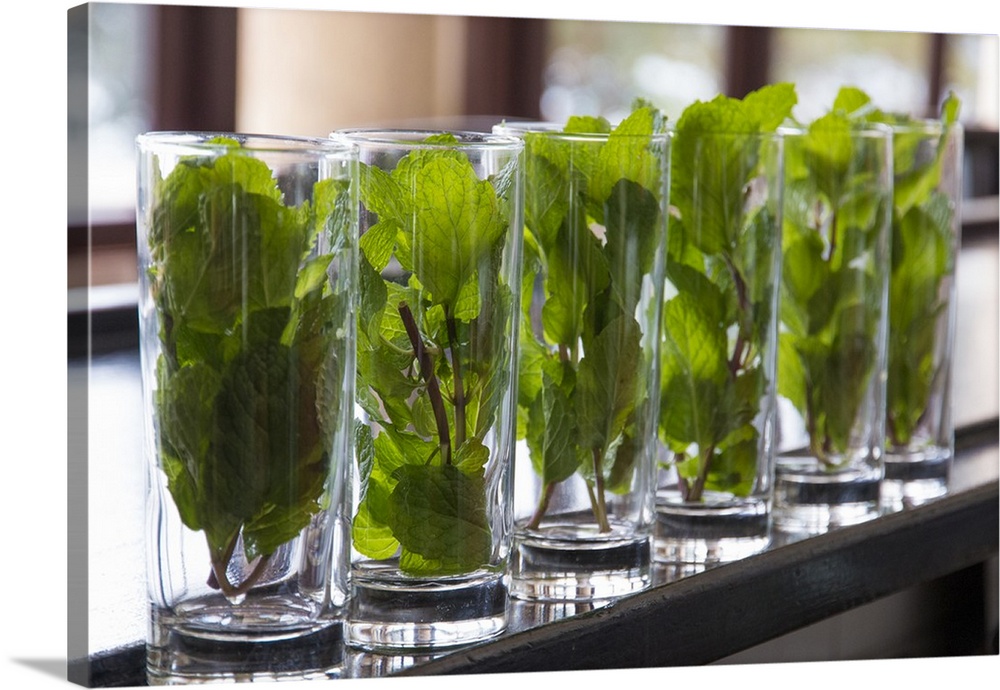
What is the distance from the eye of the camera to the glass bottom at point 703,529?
50 centimetres

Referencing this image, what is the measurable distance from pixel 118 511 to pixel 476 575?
17 cm

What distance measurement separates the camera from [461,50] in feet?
6.01

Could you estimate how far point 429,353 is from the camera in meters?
0.39

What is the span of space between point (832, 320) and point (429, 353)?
25cm

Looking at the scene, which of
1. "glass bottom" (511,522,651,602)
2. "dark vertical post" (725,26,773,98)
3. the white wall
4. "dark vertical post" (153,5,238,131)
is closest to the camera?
"glass bottom" (511,522,651,602)

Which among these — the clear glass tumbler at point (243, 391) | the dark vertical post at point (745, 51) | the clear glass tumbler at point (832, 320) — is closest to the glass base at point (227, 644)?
the clear glass tumbler at point (243, 391)

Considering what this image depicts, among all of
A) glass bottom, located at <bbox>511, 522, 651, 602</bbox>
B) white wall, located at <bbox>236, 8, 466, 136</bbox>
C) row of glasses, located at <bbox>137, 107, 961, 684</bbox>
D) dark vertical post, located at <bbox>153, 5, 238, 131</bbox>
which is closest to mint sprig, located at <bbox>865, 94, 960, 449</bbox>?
row of glasses, located at <bbox>137, 107, 961, 684</bbox>

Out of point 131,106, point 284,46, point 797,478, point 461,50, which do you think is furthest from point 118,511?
point 461,50

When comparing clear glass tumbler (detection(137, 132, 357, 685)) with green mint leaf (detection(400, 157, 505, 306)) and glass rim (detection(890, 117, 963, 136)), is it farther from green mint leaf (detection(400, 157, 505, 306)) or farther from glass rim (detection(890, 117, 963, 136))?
glass rim (detection(890, 117, 963, 136))

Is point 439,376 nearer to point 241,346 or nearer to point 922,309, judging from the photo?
point 241,346

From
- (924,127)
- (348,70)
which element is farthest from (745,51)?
(924,127)

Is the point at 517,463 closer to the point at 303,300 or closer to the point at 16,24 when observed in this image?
the point at 303,300

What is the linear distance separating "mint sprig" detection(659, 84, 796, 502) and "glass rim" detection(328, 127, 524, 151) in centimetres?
11

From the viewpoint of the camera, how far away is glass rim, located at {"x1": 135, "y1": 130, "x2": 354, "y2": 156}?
1.13 feet
